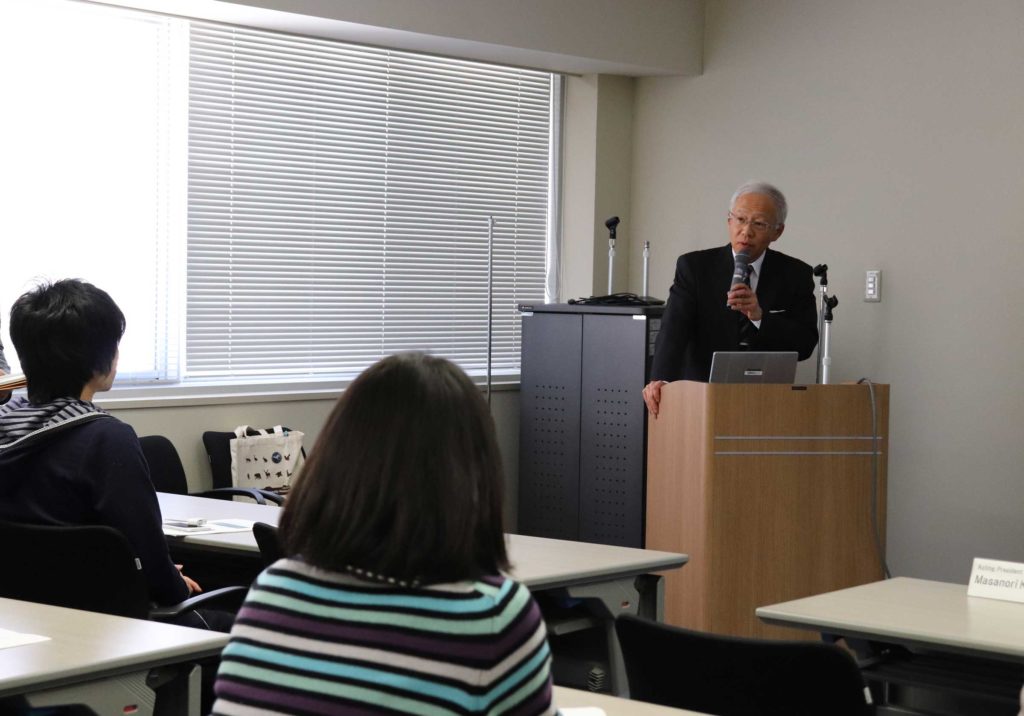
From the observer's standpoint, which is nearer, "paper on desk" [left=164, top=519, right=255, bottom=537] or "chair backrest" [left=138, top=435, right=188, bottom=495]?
"paper on desk" [left=164, top=519, right=255, bottom=537]

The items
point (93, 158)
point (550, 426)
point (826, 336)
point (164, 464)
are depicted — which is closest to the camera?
point (164, 464)

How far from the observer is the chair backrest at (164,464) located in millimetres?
4961

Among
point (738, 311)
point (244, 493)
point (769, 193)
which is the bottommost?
point (244, 493)

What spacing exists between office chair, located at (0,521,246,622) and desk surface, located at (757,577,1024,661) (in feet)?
4.35

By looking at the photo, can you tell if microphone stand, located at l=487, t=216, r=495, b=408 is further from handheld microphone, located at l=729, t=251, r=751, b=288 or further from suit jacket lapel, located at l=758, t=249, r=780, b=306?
handheld microphone, located at l=729, t=251, r=751, b=288

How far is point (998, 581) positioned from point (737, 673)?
3.78ft

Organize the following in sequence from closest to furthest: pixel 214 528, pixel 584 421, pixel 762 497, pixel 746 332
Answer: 1. pixel 214 528
2. pixel 762 497
3. pixel 746 332
4. pixel 584 421

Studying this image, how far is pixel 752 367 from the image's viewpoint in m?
4.45

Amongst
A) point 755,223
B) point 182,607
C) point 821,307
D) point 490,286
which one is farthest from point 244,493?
point 821,307

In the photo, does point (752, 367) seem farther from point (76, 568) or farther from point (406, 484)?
point (406, 484)

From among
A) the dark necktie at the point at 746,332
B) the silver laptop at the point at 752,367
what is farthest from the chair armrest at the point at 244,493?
the dark necktie at the point at 746,332

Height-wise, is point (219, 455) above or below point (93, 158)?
below

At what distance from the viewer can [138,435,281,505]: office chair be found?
4969 millimetres

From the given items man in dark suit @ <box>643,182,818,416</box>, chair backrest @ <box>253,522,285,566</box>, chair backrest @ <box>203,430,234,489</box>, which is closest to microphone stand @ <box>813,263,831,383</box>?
man in dark suit @ <box>643,182,818,416</box>
